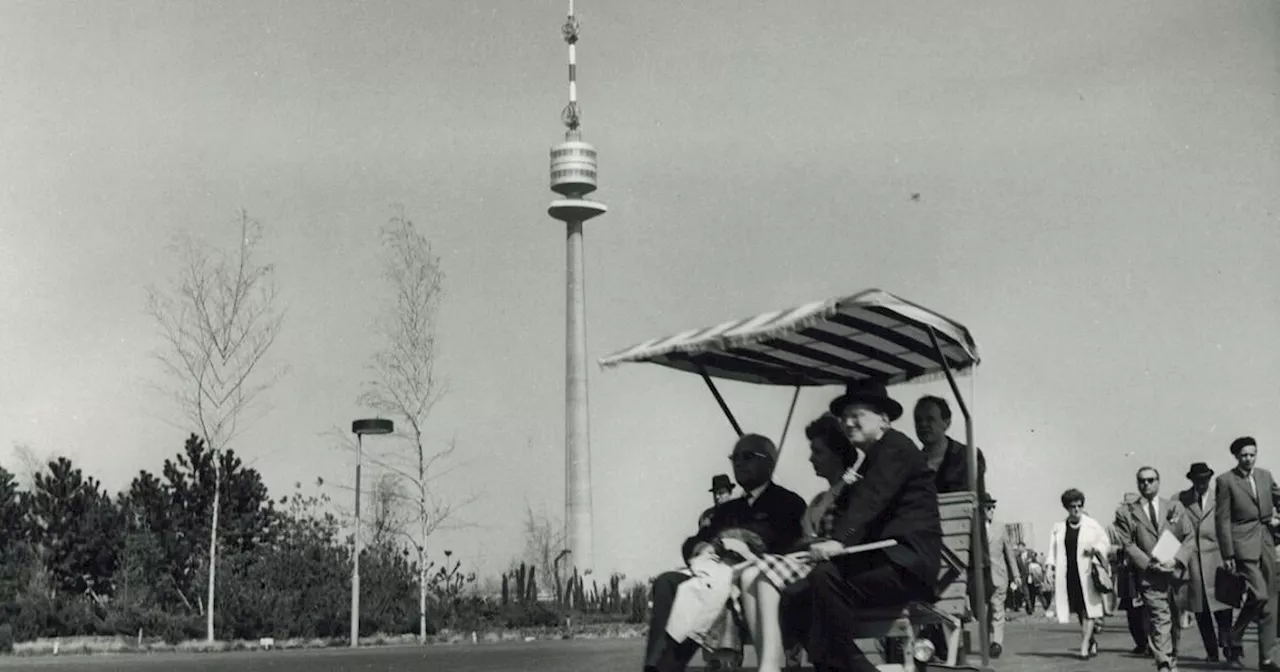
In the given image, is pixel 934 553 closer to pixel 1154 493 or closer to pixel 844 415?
pixel 844 415

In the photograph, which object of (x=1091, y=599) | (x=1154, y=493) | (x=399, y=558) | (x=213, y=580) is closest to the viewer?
(x=1154, y=493)

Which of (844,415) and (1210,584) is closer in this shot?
(844,415)

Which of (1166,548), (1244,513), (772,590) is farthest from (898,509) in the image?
(1244,513)

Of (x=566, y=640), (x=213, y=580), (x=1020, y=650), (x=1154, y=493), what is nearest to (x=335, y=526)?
(x=213, y=580)

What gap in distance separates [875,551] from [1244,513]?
7311mm

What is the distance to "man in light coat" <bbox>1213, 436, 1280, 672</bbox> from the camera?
1358cm

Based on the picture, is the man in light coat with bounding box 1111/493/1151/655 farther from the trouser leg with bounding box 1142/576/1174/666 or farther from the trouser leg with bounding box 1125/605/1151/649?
the trouser leg with bounding box 1142/576/1174/666

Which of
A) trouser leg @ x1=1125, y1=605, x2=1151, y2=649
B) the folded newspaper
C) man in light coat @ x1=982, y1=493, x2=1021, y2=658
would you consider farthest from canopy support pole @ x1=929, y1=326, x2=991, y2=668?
trouser leg @ x1=1125, y1=605, x2=1151, y2=649

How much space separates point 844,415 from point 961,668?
146cm

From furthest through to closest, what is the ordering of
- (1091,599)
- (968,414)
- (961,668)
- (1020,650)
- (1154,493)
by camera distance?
1. (1020,650)
2. (1091,599)
3. (1154,493)
4. (968,414)
5. (961,668)

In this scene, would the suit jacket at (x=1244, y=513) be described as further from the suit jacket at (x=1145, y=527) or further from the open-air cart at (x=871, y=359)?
the open-air cart at (x=871, y=359)

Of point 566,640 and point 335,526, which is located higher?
point 335,526

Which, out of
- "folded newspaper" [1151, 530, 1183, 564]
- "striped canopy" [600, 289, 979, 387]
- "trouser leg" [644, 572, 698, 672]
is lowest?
"trouser leg" [644, 572, 698, 672]

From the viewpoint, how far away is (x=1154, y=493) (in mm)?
13953
